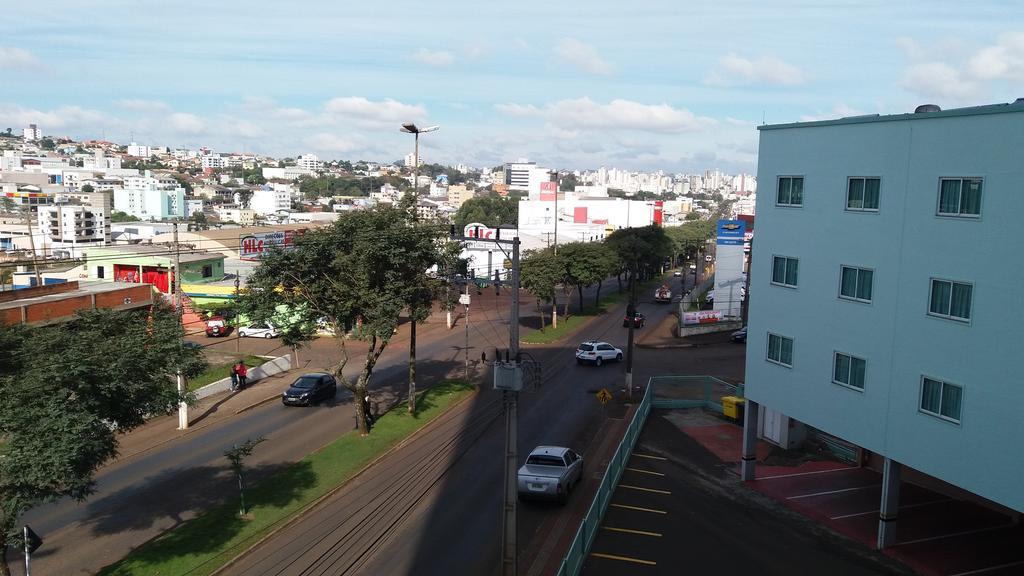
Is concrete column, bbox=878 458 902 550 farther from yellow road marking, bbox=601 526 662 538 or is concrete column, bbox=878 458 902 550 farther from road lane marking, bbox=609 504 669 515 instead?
yellow road marking, bbox=601 526 662 538

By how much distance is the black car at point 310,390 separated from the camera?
108ft

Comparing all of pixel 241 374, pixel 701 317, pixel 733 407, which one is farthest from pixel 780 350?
pixel 701 317

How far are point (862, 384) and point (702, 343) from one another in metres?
31.9

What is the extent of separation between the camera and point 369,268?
2580 centimetres

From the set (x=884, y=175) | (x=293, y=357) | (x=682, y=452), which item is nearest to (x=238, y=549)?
(x=682, y=452)

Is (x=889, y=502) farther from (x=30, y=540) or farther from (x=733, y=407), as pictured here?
(x=30, y=540)

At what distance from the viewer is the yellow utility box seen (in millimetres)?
32188

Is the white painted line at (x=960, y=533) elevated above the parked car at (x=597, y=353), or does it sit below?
below

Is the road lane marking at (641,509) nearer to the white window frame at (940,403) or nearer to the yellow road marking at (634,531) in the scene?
the yellow road marking at (634,531)

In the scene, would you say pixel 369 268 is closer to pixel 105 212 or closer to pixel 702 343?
pixel 702 343

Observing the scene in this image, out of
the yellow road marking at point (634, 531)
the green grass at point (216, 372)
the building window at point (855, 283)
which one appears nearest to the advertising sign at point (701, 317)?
the green grass at point (216, 372)

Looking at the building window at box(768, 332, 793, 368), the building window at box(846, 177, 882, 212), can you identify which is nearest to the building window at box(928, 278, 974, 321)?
the building window at box(846, 177, 882, 212)

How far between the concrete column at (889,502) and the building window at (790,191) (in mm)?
8158

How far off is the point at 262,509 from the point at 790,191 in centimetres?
1859
